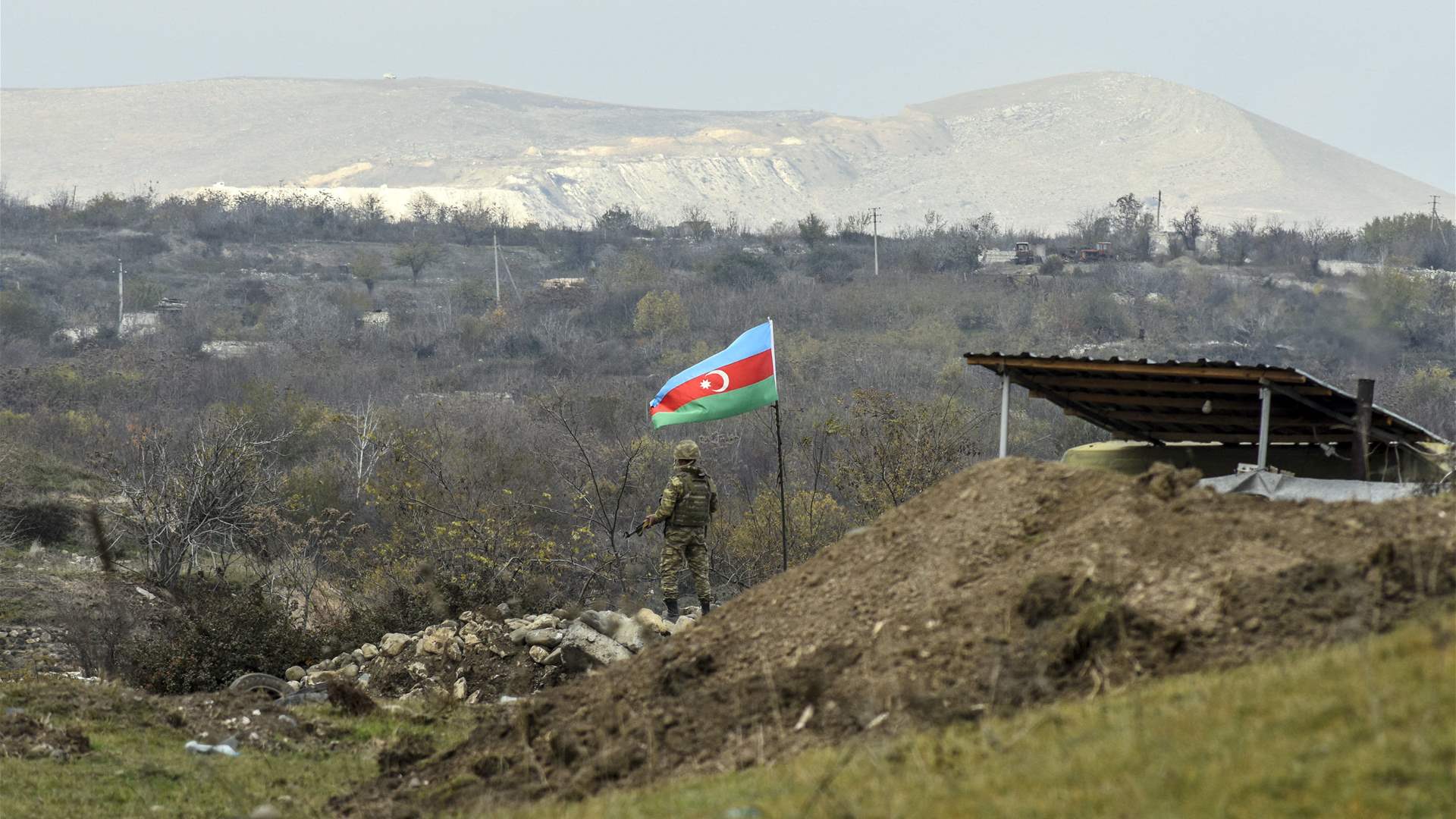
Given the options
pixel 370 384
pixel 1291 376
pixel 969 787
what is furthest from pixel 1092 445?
pixel 370 384

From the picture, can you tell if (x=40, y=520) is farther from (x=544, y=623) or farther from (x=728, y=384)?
(x=728, y=384)

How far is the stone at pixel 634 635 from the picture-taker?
16.2 meters

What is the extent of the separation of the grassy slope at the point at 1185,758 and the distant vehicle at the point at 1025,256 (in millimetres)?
84075

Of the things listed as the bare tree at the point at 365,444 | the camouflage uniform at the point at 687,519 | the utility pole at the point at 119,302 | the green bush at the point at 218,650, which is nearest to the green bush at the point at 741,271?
the utility pole at the point at 119,302

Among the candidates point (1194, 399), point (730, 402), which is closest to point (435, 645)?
point (730, 402)

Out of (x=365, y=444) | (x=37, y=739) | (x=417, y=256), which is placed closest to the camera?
(x=37, y=739)

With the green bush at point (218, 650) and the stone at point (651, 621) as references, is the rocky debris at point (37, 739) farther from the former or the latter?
the stone at point (651, 621)

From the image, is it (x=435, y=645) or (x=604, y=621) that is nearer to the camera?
(x=435, y=645)

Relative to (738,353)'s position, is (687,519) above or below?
below

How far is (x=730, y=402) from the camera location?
17688 mm

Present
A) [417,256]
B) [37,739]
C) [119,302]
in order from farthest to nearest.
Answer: [417,256]
[119,302]
[37,739]

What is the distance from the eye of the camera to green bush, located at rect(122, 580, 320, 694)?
1655cm

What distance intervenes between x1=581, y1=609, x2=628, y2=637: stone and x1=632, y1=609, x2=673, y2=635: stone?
19 cm

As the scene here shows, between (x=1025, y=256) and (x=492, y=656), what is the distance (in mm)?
78545
